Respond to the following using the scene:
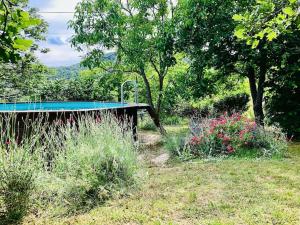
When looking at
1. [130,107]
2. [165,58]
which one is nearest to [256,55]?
[165,58]

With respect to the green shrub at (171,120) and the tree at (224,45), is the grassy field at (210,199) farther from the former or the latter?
the green shrub at (171,120)

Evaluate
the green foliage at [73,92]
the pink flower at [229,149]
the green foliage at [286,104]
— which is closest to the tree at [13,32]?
the pink flower at [229,149]

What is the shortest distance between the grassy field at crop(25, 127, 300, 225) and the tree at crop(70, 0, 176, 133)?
4145mm

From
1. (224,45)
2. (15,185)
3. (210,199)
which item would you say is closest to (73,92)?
(224,45)

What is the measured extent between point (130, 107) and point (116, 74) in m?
2.21

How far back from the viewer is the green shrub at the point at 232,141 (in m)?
6.63

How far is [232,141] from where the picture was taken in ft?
22.6

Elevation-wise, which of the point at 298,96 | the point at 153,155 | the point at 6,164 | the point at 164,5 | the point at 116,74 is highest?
the point at 164,5

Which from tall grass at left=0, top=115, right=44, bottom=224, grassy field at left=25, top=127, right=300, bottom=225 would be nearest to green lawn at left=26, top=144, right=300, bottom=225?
grassy field at left=25, top=127, right=300, bottom=225

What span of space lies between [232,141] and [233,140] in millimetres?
37

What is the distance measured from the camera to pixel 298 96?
899cm

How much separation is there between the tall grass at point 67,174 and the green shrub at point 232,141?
256 cm

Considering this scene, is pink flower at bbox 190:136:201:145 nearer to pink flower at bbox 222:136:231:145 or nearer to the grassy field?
pink flower at bbox 222:136:231:145

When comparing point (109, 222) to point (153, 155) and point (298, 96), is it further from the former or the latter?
point (298, 96)
